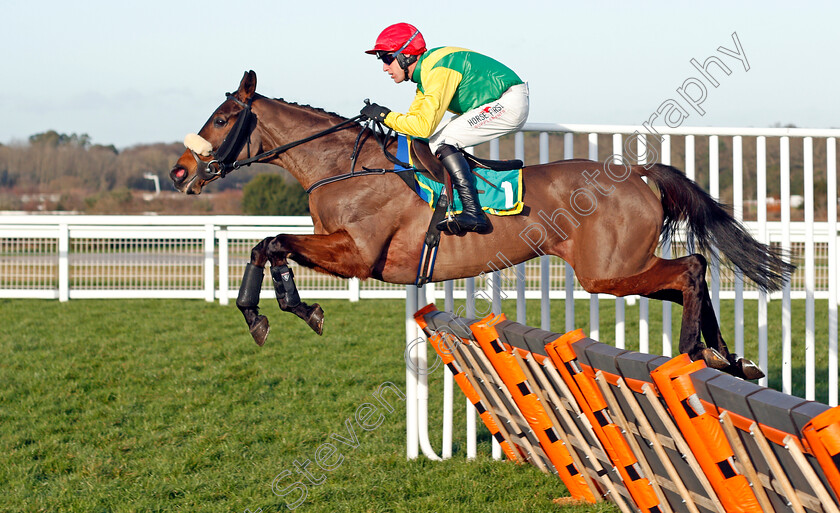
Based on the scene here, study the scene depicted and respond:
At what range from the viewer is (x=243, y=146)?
13.0ft

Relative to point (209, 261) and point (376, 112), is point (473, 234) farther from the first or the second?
point (209, 261)

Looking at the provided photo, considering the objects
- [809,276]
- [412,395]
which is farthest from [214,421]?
[809,276]

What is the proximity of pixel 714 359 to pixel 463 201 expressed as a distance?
4.30 feet

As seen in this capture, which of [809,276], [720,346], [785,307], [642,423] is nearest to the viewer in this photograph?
[642,423]

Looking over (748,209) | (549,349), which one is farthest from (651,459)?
(748,209)

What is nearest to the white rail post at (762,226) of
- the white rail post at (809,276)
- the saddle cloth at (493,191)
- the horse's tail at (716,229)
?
the white rail post at (809,276)

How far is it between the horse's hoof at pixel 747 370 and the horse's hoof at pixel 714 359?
78 mm

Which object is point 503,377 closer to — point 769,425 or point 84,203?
point 769,425

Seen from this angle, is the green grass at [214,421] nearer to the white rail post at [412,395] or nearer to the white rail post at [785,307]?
the white rail post at [412,395]

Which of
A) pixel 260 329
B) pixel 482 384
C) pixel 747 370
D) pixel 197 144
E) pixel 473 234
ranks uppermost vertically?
pixel 197 144

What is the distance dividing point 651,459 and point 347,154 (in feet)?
6.30

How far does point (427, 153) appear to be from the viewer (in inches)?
148

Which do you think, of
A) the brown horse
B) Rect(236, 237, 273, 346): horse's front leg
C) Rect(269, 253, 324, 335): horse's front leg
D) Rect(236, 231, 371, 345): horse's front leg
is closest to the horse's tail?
the brown horse

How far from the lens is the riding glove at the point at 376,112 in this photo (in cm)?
381
